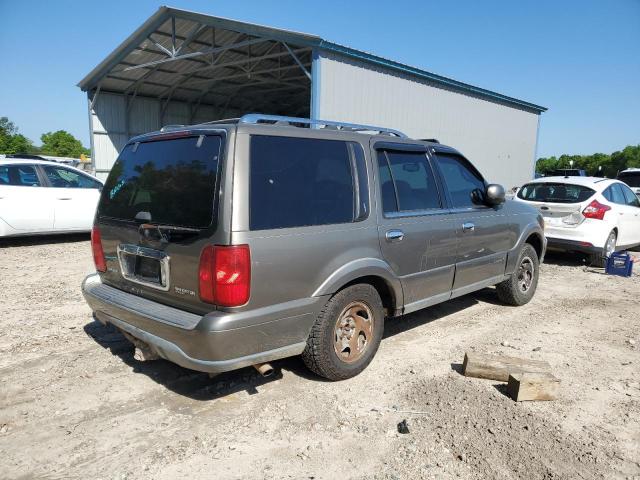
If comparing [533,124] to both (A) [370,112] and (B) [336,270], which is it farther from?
(B) [336,270]

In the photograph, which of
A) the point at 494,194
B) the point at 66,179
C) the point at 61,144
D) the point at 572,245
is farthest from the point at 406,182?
the point at 61,144

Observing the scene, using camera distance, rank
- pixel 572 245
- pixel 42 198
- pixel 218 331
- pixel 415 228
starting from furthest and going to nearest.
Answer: pixel 42 198, pixel 572 245, pixel 415 228, pixel 218 331

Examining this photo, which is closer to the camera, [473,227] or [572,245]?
[473,227]

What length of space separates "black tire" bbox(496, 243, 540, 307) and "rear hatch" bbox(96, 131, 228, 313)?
3993 mm

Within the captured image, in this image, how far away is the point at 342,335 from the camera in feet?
11.6

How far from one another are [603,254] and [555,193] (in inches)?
51.9

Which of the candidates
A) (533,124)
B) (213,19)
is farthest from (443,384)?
(533,124)

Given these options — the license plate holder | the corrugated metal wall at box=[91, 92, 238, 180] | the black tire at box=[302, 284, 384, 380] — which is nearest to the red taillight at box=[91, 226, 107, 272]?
the license plate holder

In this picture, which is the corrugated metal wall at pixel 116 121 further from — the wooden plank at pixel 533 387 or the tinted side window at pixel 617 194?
the wooden plank at pixel 533 387

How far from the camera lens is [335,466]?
2641 mm

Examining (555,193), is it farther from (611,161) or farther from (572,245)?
(611,161)

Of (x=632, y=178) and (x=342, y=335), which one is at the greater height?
(x=632, y=178)

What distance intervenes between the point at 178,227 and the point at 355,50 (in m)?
10.1

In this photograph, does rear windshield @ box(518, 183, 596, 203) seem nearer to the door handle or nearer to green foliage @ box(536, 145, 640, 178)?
the door handle
